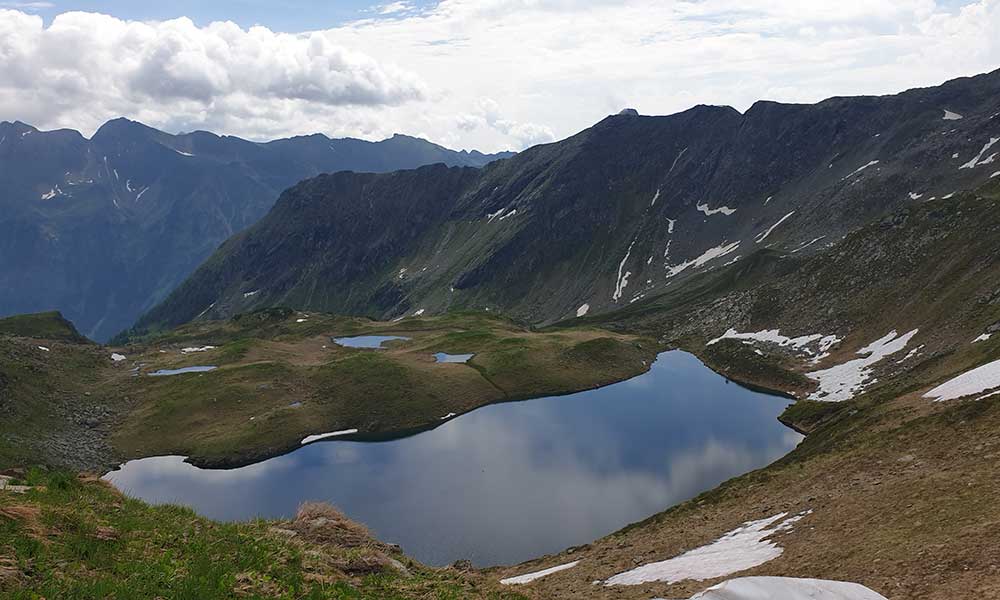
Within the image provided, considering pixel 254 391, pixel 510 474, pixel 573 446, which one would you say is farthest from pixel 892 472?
pixel 254 391

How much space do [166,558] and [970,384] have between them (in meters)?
48.0

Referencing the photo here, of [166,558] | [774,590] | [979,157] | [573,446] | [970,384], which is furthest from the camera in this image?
[979,157]

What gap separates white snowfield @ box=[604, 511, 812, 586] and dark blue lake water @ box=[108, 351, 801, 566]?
67.7 feet

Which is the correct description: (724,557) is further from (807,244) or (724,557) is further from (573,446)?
(807,244)

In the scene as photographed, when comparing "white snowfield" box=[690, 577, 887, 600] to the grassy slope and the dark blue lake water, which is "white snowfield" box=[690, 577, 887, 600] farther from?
the dark blue lake water

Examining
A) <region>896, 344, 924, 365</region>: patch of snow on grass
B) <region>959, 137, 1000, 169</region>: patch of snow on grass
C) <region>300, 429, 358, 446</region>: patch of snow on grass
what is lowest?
<region>300, 429, 358, 446</region>: patch of snow on grass

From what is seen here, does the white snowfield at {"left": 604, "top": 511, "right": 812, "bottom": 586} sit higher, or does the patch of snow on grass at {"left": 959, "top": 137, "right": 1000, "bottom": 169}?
the patch of snow on grass at {"left": 959, "top": 137, "right": 1000, "bottom": 169}

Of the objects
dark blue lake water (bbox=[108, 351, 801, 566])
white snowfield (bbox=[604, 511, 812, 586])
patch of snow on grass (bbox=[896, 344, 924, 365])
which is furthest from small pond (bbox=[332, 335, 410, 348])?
white snowfield (bbox=[604, 511, 812, 586])

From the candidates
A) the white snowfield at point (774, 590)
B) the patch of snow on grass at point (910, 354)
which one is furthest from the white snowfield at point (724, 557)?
the patch of snow on grass at point (910, 354)

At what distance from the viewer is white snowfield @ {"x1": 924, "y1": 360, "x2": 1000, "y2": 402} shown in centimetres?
3697

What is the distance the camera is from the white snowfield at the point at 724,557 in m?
23.8

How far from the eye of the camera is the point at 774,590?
42.5 feet

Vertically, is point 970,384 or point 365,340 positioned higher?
point 970,384

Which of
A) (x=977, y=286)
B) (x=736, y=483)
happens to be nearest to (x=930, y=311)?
(x=977, y=286)
